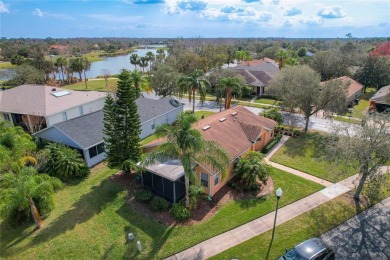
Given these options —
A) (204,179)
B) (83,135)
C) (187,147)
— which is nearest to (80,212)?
(83,135)

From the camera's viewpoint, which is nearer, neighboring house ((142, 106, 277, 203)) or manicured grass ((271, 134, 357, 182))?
neighboring house ((142, 106, 277, 203))

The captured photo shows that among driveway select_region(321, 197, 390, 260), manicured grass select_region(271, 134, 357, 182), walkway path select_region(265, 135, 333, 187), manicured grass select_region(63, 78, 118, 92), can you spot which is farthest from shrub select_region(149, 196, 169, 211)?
manicured grass select_region(63, 78, 118, 92)

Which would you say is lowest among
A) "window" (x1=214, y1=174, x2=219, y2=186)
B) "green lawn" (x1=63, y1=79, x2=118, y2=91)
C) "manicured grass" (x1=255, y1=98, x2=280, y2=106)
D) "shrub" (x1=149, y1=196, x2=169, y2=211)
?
"manicured grass" (x1=255, y1=98, x2=280, y2=106)

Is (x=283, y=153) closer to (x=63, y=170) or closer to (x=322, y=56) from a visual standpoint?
(x=63, y=170)

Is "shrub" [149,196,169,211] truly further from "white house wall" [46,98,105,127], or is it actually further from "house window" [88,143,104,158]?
"white house wall" [46,98,105,127]

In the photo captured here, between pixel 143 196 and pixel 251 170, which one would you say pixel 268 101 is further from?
pixel 143 196

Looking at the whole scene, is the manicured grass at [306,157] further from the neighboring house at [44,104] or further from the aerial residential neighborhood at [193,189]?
the neighboring house at [44,104]

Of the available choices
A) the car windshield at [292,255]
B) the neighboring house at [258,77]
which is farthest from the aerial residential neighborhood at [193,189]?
the neighboring house at [258,77]
